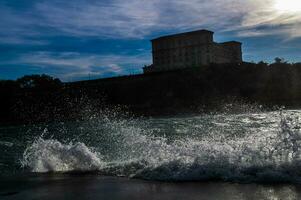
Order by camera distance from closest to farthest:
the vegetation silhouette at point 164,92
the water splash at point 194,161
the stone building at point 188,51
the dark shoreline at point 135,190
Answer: the dark shoreline at point 135,190 < the water splash at point 194,161 < the vegetation silhouette at point 164,92 < the stone building at point 188,51

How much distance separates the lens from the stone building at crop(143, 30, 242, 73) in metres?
130

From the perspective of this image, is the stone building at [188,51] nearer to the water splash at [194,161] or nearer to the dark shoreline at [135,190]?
the water splash at [194,161]

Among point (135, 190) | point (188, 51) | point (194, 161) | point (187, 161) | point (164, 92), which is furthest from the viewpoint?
point (188, 51)

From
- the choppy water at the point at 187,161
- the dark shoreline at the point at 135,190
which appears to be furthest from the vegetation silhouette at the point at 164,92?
the dark shoreline at the point at 135,190

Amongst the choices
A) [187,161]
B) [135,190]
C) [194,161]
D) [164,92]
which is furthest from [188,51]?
[135,190]

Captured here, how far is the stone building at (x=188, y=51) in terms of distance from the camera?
5138 inches

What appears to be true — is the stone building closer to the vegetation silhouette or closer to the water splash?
the vegetation silhouette

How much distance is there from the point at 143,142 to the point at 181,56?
120635 mm

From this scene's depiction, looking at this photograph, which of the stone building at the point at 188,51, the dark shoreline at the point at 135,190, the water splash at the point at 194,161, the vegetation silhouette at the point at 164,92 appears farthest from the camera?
the stone building at the point at 188,51

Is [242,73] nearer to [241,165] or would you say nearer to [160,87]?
[160,87]

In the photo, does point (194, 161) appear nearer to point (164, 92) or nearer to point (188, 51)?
point (164, 92)

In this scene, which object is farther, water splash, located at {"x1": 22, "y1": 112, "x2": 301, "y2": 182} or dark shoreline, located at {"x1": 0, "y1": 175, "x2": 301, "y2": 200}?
water splash, located at {"x1": 22, "y1": 112, "x2": 301, "y2": 182}

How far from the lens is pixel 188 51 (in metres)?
134

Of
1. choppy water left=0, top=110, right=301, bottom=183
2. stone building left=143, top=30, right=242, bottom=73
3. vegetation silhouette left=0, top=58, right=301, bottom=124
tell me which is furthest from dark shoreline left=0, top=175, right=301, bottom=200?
stone building left=143, top=30, right=242, bottom=73
